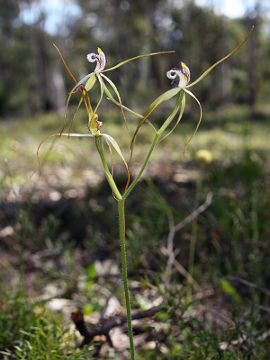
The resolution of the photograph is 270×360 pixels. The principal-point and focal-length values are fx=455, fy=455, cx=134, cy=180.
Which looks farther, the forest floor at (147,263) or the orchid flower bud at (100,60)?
the forest floor at (147,263)

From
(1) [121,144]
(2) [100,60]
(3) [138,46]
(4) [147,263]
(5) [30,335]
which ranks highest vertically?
(3) [138,46]

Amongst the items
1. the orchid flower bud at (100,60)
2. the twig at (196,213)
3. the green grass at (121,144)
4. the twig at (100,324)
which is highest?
the orchid flower bud at (100,60)

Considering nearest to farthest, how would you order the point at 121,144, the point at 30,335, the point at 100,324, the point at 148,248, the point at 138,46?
the point at 30,335
the point at 100,324
the point at 148,248
the point at 121,144
the point at 138,46

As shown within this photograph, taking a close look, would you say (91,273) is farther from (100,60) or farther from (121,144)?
(121,144)

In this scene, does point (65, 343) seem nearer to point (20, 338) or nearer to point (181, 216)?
point (20, 338)

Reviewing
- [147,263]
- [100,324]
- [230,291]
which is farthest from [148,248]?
[100,324]

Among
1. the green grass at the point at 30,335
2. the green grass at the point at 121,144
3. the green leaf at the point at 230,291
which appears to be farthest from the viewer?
the green grass at the point at 121,144

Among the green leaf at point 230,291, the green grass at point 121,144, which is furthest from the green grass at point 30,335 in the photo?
the green grass at point 121,144

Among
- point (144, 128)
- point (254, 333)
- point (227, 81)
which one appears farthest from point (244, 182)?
point (227, 81)

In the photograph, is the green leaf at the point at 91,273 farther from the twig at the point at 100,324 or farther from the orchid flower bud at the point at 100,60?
the orchid flower bud at the point at 100,60

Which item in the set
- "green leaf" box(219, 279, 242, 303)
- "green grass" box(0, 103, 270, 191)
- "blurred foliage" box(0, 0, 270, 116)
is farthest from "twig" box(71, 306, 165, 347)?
"green grass" box(0, 103, 270, 191)
